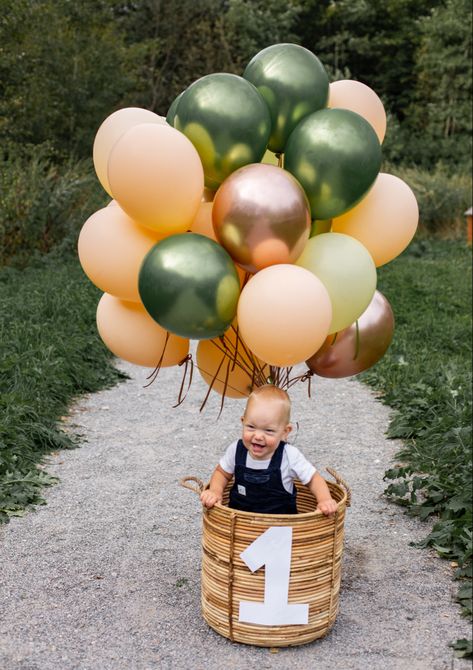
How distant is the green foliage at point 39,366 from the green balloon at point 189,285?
190cm

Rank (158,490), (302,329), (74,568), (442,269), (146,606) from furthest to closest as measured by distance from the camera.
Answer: (442,269) → (158,490) → (74,568) → (146,606) → (302,329)

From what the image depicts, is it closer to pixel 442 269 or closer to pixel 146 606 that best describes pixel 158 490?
pixel 146 606

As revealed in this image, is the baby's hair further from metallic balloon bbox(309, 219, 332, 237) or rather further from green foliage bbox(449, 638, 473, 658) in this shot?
green foliage bbox(449, 638, 473, 658)

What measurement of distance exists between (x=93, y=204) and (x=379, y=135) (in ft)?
31.6

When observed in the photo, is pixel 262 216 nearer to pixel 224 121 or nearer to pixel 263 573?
pixel 224 121

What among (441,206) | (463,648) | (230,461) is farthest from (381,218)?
(441,206)

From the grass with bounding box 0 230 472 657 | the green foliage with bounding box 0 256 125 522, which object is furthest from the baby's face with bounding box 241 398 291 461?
the green foliage with bounding box 0 256 125 522

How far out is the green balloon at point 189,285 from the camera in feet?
9.05

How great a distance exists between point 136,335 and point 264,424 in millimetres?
629

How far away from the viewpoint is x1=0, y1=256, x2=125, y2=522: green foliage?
4.73 m

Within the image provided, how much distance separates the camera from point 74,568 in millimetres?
3684

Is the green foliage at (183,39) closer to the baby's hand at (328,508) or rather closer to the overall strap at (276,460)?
the overall strap at (276,460)

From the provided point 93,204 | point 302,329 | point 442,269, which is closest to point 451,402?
point 302,329

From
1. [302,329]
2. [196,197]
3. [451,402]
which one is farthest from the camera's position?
[451,402]
